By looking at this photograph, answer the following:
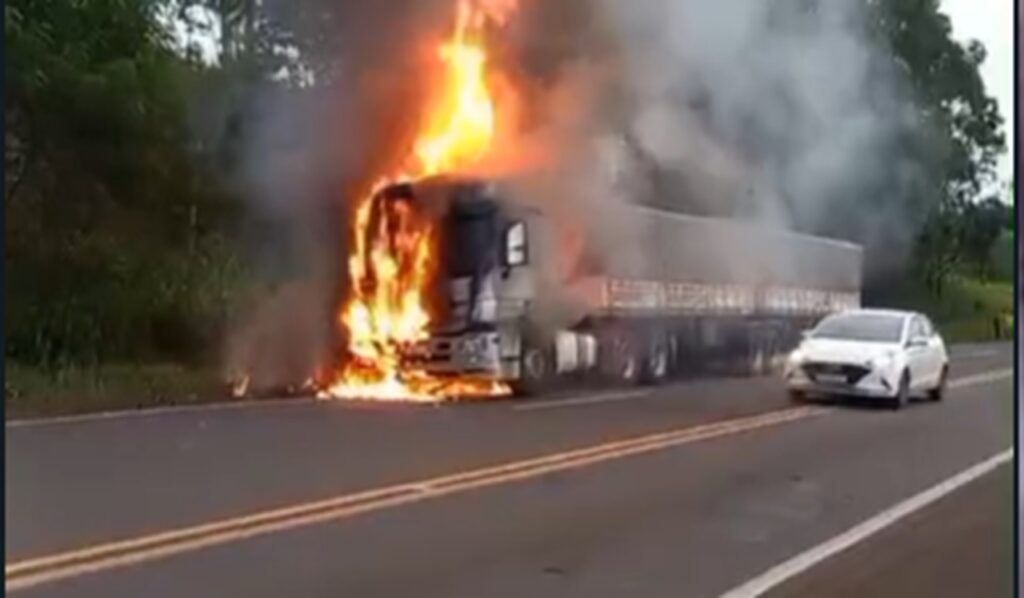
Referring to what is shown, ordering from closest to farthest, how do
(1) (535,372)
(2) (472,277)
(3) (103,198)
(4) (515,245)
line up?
(3) (103,198), (1) (535,372), (2) (472,277), (4) (515,245)

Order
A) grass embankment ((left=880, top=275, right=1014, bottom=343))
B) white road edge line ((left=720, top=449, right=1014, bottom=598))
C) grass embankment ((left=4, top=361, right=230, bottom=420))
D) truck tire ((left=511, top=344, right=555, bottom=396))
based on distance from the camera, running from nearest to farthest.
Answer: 1. grass embankment ((left=880, top=275, right=1014, bottom=343))
2. grass embankment ((left=4, top=361, right=230, bottom=420))
3. white road edge line ((left=720, top=449, right=1014, bottom=598))
4. truck tire ((left=511, top=344, right=555, bottom=396))

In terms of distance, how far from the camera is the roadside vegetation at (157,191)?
302 cm

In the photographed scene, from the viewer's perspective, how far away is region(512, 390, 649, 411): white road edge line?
161 inches

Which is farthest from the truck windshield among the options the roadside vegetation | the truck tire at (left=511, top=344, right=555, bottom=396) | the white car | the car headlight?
the car headlight

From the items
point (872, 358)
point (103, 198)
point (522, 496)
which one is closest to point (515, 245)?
point (522, 496)

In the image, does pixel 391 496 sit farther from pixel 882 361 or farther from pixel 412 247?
pixel 882 361

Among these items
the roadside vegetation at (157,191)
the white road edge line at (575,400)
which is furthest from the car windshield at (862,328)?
the white road edge line at (575,400)

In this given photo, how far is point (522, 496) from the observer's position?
3.92 metres

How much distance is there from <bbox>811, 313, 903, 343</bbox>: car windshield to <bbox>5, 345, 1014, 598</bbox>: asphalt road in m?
0.21

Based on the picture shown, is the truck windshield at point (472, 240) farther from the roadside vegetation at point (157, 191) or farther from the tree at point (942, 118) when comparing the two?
the tree at point (942, 118)

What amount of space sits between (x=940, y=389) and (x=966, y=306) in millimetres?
477

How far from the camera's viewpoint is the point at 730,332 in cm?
394

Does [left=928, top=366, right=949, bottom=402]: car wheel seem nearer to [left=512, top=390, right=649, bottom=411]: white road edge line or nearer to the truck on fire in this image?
the truck on fire

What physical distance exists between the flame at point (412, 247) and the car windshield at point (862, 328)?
1022 mm
